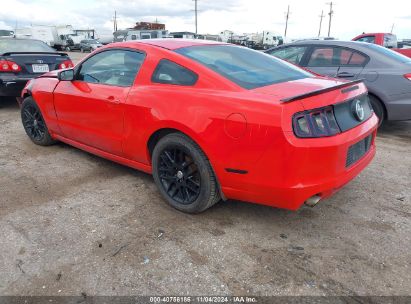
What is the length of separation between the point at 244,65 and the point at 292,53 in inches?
138

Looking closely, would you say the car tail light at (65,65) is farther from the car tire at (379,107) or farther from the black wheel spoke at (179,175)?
the car tire at (379,107)

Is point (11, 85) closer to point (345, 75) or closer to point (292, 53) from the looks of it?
point (292, 53)

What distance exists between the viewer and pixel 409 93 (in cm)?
504

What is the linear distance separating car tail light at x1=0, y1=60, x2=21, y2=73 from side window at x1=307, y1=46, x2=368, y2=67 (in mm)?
5249

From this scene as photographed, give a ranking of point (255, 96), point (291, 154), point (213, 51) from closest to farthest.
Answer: point (291, 154) → point (255, 96) → point (213, 51)

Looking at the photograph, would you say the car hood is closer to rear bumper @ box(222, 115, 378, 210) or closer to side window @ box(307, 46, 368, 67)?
rear bumper @ box(222, 115, 378, 210)

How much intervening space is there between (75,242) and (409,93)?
481 centimetres

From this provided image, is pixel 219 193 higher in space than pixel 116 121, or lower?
lower

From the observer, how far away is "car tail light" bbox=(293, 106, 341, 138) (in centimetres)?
234

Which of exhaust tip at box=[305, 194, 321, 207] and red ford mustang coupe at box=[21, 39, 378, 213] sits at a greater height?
red ford mustang coupe at box=[21, 39, 378, 213]

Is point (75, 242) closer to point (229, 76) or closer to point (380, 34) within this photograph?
point (229, 76)

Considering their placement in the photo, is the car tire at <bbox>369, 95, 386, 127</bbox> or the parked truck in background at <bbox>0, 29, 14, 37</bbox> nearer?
the car tire at <bbox>369, 95, 386, 127</bbox>

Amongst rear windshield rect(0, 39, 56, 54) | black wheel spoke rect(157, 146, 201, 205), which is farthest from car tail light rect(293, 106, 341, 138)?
rear windshield rect(0, 39, 56, 54)

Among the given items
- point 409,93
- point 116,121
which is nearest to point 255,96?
point 116,121
